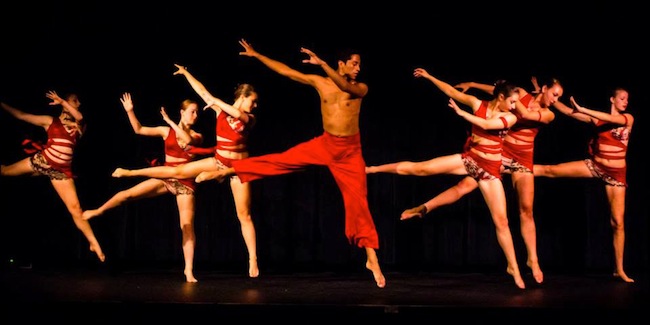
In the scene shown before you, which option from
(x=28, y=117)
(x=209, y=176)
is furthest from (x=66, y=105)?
(x=209, y=176)

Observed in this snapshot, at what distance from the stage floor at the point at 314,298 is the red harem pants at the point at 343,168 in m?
0.48

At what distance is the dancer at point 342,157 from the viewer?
200 inches

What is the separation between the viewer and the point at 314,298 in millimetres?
4645

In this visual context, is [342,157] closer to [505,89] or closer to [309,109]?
[505,89]

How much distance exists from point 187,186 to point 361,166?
58.5 inches

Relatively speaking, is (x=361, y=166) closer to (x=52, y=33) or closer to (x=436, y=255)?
(x=436, y=255)

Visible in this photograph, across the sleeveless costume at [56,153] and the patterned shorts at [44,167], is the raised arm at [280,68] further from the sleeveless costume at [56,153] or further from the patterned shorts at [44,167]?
the patterned shorts at [44,167]

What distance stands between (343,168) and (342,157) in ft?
0.28

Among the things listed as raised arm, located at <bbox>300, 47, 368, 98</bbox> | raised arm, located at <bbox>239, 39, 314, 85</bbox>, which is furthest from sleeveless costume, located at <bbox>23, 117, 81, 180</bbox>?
raised arm, located at <bbox>300, 47, 368, 98</bbox>

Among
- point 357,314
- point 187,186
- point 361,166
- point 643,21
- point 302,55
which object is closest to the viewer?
point 357,314

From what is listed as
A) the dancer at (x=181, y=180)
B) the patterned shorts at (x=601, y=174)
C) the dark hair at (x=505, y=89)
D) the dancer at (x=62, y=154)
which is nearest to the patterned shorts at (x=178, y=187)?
the dancer at (x=181, y=180)

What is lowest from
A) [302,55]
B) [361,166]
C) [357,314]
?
[357,314]

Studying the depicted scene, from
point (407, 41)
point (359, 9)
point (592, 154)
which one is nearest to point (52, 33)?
point (359, 9)

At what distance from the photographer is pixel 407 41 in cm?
656
